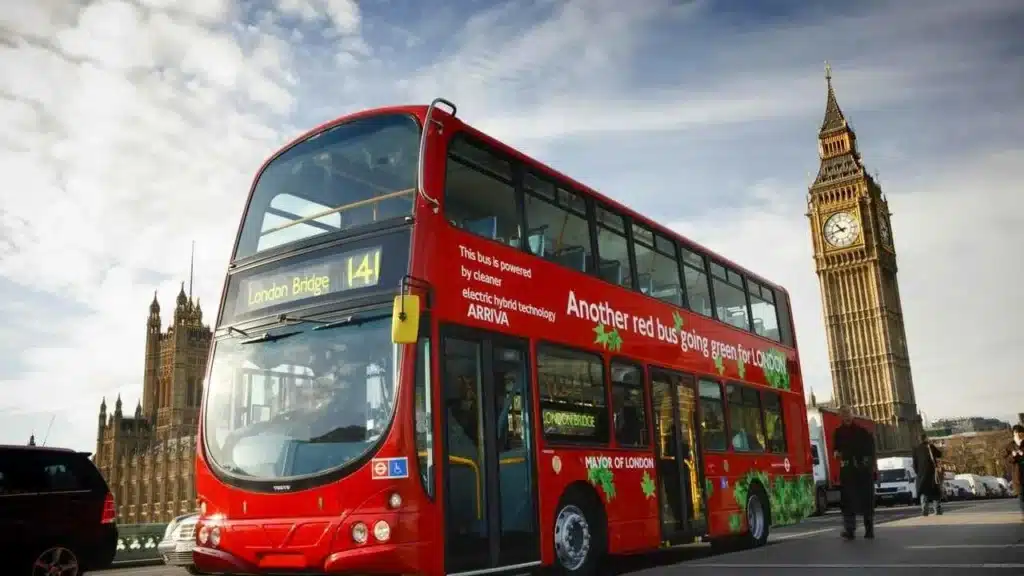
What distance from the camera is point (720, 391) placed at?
11352mm

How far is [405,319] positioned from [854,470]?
26.0ft

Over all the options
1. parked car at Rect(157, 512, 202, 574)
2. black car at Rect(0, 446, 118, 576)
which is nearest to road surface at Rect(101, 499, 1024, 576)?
black car at Rect(0, 446, 118, 576)

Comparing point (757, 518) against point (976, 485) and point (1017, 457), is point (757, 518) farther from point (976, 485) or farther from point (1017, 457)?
point (976, 485)

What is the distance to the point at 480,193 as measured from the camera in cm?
793

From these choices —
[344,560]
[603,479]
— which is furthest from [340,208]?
[603,479]

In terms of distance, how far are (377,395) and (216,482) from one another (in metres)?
1.64

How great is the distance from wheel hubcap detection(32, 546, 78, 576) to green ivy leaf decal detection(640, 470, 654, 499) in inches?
241

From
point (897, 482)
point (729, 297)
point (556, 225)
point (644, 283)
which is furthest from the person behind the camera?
point (897, 482)

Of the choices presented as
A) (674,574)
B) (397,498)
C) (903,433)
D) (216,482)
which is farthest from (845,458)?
(903,433)

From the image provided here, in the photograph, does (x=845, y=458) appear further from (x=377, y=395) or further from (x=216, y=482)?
(x=216, y=482)

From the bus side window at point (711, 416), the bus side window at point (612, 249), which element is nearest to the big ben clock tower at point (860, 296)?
the bus side window at point (711, 416)

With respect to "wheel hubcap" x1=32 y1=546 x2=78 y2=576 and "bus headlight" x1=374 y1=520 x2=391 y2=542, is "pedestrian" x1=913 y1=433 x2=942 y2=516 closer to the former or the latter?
"bus headlight" x1=374 y1=520 x2=391 y2=542

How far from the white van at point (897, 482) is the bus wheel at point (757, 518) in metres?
18.6

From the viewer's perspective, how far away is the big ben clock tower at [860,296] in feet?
265
